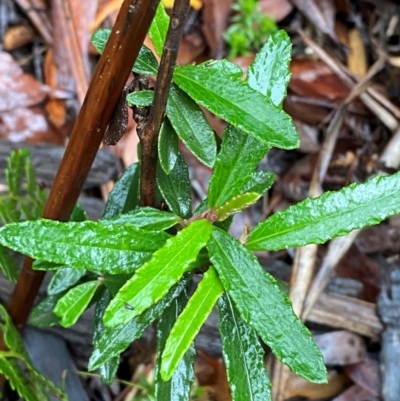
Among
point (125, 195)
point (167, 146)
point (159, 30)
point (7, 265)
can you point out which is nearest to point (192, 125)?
point (167, 146)

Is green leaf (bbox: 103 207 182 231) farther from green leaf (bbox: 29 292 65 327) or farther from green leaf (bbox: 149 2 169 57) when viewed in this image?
green leaf (bbox: 29 292 65 327)

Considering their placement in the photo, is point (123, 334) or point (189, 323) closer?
point (189, 323)

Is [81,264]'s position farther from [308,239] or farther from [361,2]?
[361,2]

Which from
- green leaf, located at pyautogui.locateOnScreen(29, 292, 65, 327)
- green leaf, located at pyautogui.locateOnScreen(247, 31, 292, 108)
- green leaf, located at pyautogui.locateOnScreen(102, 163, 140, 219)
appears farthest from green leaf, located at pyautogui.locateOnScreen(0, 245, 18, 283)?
green leaf, located at pyautogui.locateOnScreen(247, 31, 292, 108)

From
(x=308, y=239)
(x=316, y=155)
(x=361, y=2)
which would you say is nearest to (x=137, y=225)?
(x=308, y=239)

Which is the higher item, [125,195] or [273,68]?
[273,68]

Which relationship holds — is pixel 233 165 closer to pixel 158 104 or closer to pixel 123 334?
pixel 158 104
